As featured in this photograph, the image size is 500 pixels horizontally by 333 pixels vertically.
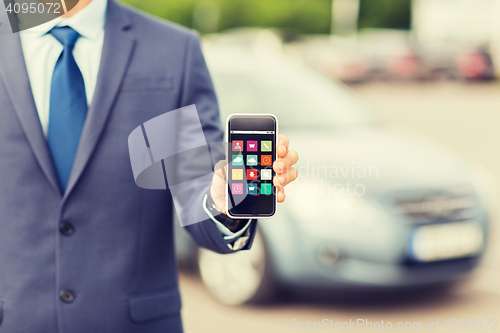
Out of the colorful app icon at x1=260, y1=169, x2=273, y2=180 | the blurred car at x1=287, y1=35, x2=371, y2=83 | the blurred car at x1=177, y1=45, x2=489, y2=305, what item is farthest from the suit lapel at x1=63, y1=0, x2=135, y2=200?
the blurred car at x1=287, y1=35, x2=371, y2=83

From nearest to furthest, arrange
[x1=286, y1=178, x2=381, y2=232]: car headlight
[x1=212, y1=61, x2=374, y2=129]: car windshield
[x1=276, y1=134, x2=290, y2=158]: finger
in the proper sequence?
[x1=276, y1=134, x2=290, y2=158]: finger, [x1=286, y1=178, x2=381, y2=232]: car headlight, [x1=212, y1=61, x2=374, y2=129]: car windshield

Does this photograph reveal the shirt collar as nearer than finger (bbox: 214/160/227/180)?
No

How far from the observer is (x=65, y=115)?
1592 mm

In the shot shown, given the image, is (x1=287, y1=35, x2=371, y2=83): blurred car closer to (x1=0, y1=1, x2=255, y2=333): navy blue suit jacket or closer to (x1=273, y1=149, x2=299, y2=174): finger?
(x1=0, y1=1, x2=255, y2=333): navy blue suit jacket

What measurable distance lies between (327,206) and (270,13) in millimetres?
47757

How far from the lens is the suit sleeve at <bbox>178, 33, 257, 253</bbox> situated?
157cm

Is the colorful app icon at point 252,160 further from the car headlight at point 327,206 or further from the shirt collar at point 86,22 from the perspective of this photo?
the car headlight at point 327,206

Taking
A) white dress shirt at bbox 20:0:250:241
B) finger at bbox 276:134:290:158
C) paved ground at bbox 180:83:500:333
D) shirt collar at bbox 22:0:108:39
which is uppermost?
shirt collar at bbox 22:0:108:39

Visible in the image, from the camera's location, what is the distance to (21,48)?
1608mm

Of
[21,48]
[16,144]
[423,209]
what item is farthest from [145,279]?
[423,209]

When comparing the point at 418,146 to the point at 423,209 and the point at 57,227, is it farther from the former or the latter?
the point at 57,227

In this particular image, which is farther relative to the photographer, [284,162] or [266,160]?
[266,160]

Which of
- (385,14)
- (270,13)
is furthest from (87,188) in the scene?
(385,14)

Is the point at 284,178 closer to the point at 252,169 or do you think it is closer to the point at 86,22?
the point at 252,169
